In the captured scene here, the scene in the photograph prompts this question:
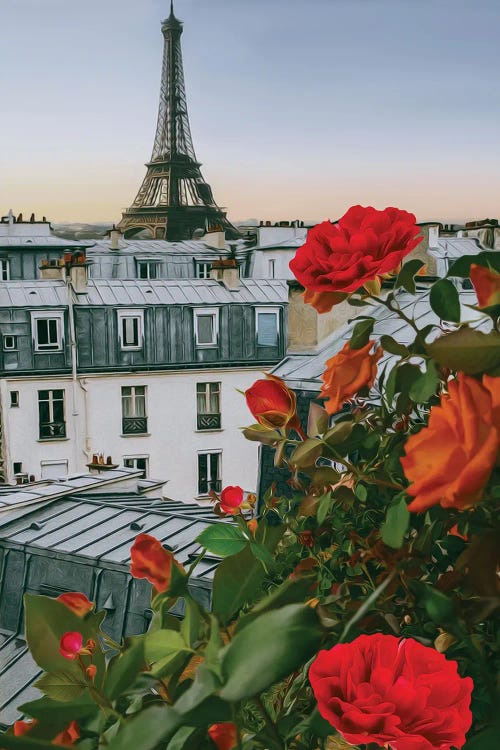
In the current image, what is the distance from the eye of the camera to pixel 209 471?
A: 10031 millimetres

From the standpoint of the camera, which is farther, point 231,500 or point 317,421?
point 231,500

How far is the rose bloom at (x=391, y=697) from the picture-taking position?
42cm

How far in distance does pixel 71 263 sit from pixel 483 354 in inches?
371

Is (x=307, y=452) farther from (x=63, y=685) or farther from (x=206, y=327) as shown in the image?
(x=206, y=327)

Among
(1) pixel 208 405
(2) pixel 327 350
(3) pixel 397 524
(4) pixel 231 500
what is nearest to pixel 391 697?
(3) pixel 397 524

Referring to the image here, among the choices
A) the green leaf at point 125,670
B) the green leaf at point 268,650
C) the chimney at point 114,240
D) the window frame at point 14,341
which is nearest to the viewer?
the green leaf at point 268,650

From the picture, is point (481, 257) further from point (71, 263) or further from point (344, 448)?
point (71, 263)

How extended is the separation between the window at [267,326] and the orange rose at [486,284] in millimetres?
9760

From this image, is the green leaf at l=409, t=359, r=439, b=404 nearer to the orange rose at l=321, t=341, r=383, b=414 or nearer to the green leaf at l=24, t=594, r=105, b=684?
the orange rose at l=321, t=341, r=383, b=414

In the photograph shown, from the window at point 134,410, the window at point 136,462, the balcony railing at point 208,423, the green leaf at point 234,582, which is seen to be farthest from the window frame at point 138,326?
the green leaf at point 234,582

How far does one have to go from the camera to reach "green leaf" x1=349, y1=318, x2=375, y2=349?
58cm

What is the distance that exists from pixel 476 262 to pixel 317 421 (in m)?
0.19

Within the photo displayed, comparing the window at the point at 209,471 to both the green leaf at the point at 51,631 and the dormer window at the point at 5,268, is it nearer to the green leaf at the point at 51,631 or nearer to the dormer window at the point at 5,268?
the dormer window at the point at 5,268

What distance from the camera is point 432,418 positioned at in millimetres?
429
